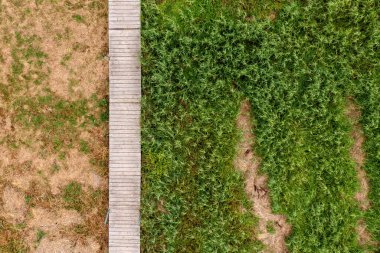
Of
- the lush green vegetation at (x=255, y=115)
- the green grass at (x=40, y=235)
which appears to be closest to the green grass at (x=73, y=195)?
the green grass at (x=40, y=235)

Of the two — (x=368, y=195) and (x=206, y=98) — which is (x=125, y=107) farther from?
(x=368, y=195)

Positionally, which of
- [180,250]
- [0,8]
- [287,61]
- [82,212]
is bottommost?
[180,250]

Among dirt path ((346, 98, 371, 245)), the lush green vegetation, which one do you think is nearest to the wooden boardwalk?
the lush green vegetation

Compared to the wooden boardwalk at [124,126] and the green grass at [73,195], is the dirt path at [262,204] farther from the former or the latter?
the green grass at [73,195]

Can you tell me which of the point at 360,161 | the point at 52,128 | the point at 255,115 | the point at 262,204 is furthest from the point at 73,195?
the point at 360,161

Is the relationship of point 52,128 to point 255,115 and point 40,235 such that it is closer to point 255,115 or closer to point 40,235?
point 40,235

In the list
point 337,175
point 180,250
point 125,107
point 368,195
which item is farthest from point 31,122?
point 368,195
